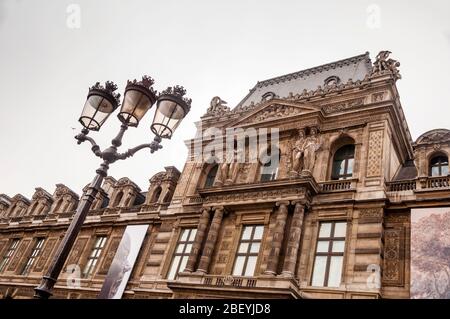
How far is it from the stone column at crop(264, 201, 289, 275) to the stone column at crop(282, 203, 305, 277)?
1.24ft

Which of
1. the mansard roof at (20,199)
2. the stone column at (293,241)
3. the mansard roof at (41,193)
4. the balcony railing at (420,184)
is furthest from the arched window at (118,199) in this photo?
the balcony railing at (420,184)

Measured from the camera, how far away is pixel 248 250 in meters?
18.5

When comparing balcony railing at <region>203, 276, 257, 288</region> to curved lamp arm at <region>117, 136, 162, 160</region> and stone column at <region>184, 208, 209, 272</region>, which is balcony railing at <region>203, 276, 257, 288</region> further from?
curved lamp arm at <region>117, 136, 162, 160</region>

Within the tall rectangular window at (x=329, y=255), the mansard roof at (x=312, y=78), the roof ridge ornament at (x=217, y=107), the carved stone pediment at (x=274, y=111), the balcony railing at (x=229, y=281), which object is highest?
the mansard roof at (x=312, y=78)

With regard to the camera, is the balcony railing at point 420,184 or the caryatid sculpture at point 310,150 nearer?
the balcony railing at point 420,184

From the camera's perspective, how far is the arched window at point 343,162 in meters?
19.3

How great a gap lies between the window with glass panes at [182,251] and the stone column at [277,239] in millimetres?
5649

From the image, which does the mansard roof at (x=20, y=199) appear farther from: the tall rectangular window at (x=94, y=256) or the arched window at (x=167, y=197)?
the arched window at (x=167, y=197)

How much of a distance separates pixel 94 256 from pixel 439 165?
70.0 ft

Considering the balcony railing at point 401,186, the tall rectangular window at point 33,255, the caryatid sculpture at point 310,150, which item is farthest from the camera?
the tall rectangular window at point 33,255

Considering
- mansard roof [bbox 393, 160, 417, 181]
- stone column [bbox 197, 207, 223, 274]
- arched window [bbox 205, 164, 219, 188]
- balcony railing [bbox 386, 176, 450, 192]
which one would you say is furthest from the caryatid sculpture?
arched window [bbox 205, 164, 219, 188]

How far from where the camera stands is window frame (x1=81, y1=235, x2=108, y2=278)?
2508 centimetres

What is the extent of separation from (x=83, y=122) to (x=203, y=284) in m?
11.0
